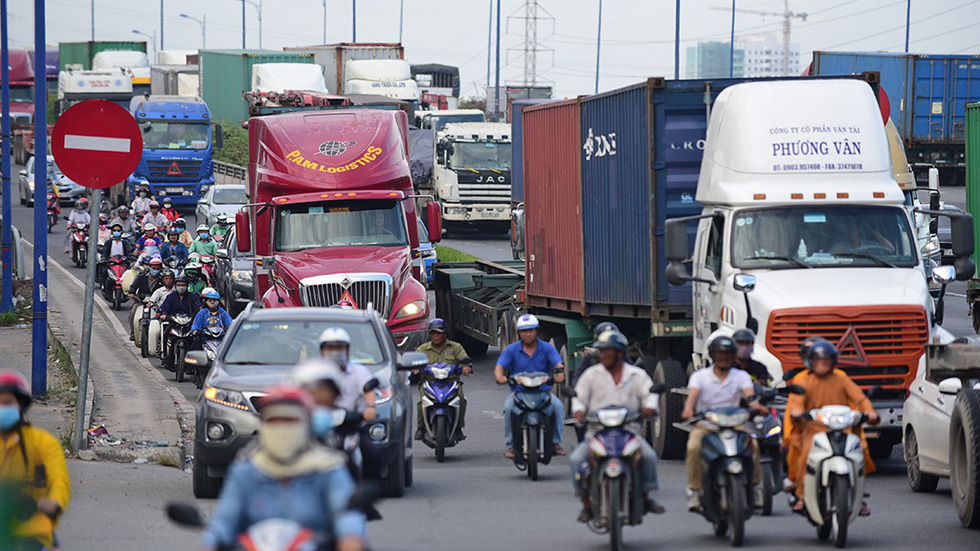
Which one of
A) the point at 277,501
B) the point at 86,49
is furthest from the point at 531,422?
the point at 86,49

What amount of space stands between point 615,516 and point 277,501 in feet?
15.9

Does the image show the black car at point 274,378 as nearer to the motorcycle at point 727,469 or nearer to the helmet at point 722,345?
the helmet at point 722,345

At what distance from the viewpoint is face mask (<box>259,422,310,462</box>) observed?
6254 mm

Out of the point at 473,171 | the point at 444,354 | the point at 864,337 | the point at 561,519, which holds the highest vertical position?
the point at 473,171

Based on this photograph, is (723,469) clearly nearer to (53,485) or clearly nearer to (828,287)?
(828,287)

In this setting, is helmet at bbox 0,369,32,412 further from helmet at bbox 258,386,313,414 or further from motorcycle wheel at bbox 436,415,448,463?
motorcycle wheel at bbox 436,415,448,463

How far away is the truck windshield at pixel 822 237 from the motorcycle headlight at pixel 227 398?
489 cm

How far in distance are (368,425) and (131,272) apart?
19.2m

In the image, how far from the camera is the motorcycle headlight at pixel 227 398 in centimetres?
1356

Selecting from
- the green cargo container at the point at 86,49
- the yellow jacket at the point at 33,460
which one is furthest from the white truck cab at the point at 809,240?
the green cargo container at the point at 86,49

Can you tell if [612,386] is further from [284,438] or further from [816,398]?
[284,438]

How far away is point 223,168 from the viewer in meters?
60.3

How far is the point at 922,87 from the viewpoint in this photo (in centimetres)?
5222

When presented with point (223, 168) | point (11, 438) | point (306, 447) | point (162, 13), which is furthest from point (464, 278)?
point (162, 13)
